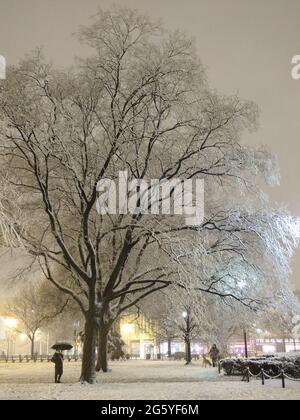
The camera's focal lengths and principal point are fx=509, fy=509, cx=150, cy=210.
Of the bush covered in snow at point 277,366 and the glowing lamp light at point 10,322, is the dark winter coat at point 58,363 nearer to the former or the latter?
the bush covered in snow at point 277,366

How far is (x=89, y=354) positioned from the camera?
21516 mm

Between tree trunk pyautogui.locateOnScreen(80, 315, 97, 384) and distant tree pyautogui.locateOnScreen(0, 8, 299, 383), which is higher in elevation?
A: distant tree pyautogui.locateOnScreen(0, 8, 299, 383)

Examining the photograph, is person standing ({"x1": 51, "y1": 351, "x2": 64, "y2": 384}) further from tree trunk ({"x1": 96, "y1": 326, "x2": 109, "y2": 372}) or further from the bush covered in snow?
the bush covered in snow

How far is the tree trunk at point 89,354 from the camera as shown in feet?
69.2

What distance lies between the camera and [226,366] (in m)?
27.3

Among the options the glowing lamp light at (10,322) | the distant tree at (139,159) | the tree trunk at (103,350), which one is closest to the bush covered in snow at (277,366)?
the distant tree at (139,159)

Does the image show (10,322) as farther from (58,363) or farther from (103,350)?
(58,363)

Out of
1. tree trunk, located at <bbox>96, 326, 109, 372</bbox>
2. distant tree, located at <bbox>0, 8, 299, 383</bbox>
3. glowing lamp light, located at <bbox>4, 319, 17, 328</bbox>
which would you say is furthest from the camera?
glowing lamp light, located at <bbox>4, 319, 17, 328</bbox>

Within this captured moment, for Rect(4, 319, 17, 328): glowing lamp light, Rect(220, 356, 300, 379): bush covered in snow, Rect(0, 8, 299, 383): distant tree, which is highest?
Rect(0, 8, 299, 383): distant tree

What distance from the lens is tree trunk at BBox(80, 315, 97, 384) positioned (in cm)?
2109

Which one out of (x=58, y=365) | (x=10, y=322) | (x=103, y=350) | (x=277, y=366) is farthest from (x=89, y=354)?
(x=10, y=322)

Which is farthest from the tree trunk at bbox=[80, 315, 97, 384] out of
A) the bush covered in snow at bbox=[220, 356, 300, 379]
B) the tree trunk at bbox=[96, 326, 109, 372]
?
the tree trunk at bbox=[96, 326, 109, 372]

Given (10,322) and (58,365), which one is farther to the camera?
(10,322)
